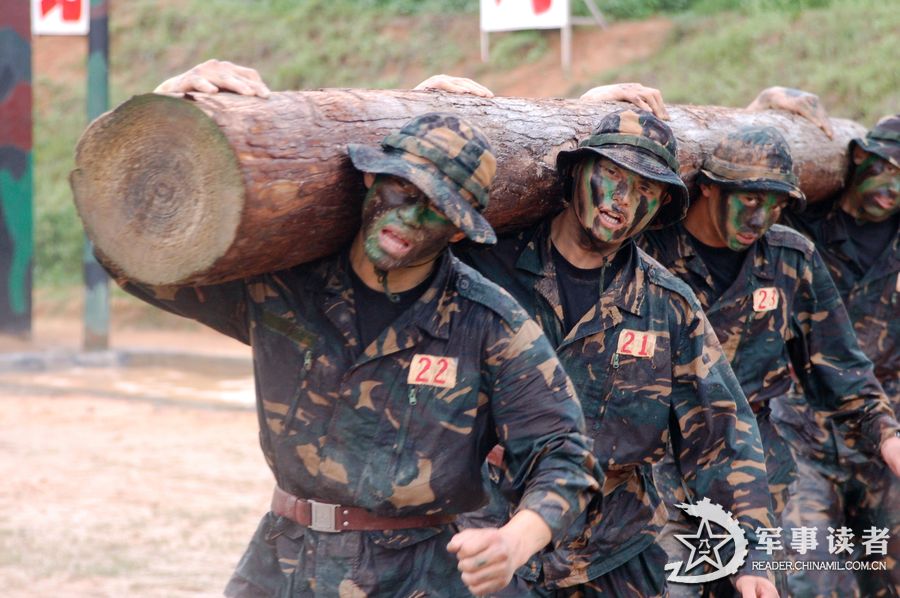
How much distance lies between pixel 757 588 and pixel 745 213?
1553 millimetres

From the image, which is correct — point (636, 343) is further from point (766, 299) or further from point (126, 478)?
point (126, 478)

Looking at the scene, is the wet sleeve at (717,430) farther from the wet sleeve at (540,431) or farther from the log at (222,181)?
the log at (222,181)

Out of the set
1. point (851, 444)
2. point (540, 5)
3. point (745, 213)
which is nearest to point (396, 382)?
point (745, 213)

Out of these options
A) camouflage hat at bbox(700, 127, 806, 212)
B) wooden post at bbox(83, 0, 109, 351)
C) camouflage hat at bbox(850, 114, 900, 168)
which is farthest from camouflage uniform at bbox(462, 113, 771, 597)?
wooden post at bbox(83, 0, 109, 351)

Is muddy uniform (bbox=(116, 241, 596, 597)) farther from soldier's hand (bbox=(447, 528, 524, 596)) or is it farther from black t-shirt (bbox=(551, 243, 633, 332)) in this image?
black t-shirt (bbox=(551, 243, 633, 332))

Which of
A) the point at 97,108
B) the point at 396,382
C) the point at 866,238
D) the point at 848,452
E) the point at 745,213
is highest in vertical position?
the point at 745,213

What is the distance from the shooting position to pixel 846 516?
21.6 feet

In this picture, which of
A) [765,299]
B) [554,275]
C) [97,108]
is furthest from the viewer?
[97,108]

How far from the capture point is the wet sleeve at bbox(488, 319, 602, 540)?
3.37 m

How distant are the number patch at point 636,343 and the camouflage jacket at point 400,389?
843mm

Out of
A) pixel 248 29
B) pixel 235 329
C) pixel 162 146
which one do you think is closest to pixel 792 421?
pixel 235 329

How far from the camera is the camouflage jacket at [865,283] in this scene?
6.75m

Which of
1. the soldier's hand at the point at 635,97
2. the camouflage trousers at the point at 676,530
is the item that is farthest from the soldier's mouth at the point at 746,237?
the camouflage trousers at the point at 676,530
